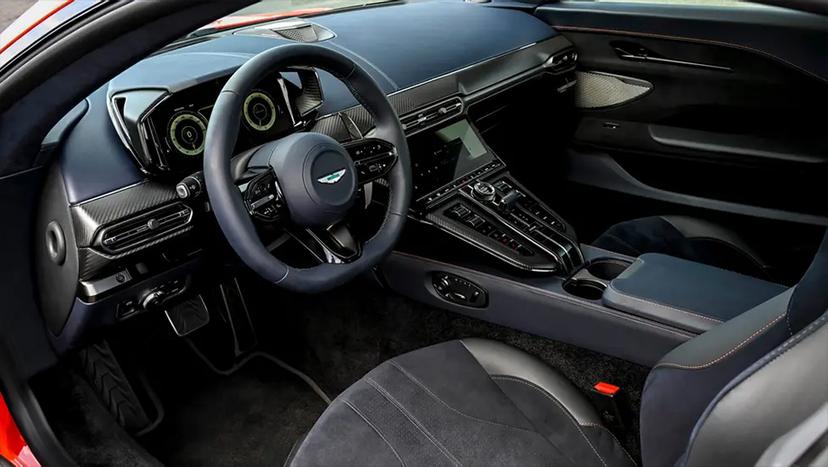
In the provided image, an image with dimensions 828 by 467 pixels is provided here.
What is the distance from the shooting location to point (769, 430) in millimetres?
755

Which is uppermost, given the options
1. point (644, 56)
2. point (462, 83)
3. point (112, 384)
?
point (462, 83)

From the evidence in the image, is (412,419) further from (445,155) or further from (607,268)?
(445,155)

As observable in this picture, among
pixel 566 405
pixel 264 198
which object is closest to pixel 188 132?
pixel 264 198

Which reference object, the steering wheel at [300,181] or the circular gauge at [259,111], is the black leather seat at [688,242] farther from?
the circular gauge at [259,111]

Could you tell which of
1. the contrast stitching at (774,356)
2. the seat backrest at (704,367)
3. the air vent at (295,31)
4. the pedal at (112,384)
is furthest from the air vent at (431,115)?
the contrast stitching at (774,356)

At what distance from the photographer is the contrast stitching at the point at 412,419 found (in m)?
1.31

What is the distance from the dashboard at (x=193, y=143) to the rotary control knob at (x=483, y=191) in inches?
1.0

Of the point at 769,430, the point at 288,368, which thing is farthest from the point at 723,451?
the point at 288,368

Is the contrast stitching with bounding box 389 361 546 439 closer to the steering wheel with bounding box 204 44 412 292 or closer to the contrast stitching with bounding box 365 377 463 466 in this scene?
the contrast stitching with bounding box 365 377 463 466

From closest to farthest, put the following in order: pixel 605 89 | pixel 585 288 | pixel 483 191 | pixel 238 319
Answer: pixel 585 288 < pixel 483 191 < pixel 238 319 < pixel 605 89

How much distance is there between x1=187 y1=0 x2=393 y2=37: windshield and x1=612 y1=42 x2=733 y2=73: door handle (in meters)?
0.85

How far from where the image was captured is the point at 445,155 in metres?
2.15

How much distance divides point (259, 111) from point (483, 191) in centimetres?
73

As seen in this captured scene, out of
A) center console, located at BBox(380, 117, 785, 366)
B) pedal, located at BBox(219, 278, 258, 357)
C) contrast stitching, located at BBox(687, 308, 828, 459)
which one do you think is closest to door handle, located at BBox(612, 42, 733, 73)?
center console, located at BBox(380, 117, 785, 366)
